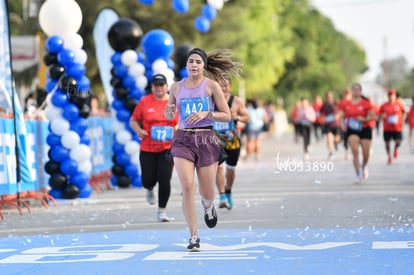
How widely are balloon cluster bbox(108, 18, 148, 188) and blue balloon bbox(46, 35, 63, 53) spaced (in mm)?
2874

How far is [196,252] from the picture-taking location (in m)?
9.79

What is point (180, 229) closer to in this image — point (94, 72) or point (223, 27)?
point (94, 72)

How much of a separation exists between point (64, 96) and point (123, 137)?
311 centimetres

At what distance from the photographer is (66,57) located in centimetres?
1680

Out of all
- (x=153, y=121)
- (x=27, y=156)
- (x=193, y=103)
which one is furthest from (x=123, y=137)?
(x=193, y=103)

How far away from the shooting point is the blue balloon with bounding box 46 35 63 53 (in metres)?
16.8

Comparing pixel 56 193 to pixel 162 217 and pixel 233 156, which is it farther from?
pixel 162 217

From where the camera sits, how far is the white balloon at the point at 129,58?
19.7 meters

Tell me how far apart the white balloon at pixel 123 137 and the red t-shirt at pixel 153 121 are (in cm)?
632

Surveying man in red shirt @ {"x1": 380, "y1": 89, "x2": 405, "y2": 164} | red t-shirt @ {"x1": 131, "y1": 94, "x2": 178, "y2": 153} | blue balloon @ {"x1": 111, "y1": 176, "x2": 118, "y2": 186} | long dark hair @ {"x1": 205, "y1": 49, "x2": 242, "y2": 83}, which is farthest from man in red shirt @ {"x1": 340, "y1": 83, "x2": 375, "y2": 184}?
long dark hair @ {"x1": 205, "y1": 49, "x2": 242, "y2": 83}

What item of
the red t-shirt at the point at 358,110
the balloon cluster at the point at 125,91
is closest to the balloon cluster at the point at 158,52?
the balloon cluster at the point at 125,91

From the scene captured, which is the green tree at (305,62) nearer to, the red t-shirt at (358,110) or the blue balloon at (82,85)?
the red t-shirt at (358,110)

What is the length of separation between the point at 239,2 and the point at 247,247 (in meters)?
36.2

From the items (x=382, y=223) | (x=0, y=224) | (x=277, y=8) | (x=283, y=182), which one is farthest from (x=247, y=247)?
(x=277, y=8)
